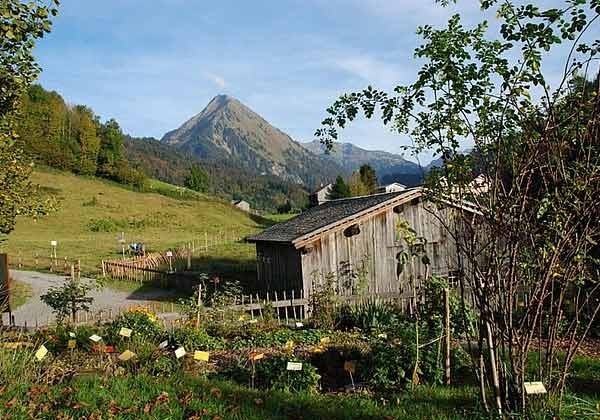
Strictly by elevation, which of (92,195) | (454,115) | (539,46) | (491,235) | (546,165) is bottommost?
(491,235)

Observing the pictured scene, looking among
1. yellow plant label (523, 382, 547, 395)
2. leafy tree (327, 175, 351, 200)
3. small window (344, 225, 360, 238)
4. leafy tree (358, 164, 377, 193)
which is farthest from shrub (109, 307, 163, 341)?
leafy tree (358, 164, 377, 193)

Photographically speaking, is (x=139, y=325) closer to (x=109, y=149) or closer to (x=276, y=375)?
(x=276, y=375)

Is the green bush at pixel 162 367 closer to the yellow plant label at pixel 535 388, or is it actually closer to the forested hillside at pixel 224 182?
the yellow plant label at pixel 535 388

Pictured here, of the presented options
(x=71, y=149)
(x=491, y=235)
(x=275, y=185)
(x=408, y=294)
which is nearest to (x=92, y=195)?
(x=71, y=149)

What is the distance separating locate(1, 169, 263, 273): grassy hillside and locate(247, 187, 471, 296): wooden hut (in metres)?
14.5

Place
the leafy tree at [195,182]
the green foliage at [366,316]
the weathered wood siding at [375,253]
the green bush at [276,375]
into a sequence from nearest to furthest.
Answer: the green bush at [276,375] → the green foliage at [366,316] → the weathered wood siding at [375,253] → the leafy tree at [195,182]

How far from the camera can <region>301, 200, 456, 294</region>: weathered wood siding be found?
690 inches

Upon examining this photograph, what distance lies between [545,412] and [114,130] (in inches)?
3259

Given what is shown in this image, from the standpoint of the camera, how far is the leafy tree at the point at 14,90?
5031 millimetres

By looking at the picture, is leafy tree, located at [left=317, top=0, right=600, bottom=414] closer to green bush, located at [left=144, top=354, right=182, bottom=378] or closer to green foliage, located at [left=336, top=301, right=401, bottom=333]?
green bush, located at [left=144, top=354, right=182, bottom=378]

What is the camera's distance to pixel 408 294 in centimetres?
1465

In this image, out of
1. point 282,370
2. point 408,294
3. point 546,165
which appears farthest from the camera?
point 408,294

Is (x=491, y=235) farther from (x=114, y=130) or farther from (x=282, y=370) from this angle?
(x=114, y=130)

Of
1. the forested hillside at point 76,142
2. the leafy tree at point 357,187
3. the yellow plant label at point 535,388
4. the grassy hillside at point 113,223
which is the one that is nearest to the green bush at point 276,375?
the yellow plant label at point 535,388
